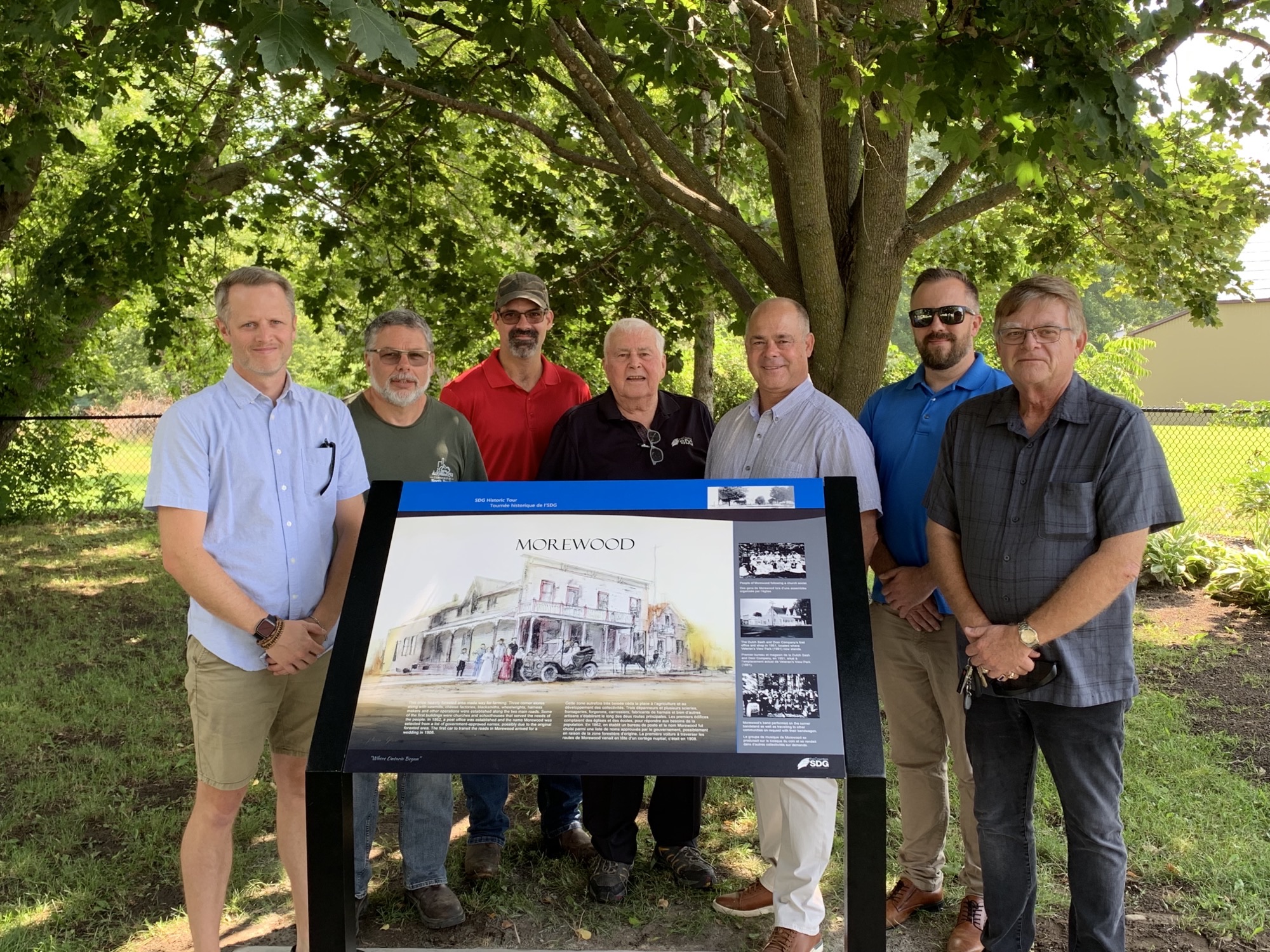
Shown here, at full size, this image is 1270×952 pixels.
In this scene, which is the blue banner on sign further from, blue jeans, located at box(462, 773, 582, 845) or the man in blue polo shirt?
blue jeans, located at box(462, 773, 582, 845)

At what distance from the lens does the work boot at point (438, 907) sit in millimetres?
4059

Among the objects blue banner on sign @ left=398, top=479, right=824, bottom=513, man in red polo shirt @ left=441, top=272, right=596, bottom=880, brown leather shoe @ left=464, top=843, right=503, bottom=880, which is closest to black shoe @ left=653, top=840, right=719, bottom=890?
man in red polo shirt @ left=441, top=272, right=596, bottom=880

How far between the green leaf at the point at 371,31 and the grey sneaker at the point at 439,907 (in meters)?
3.22

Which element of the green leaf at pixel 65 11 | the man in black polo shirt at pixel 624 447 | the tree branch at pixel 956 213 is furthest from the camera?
the tree branch at pixel 956 213

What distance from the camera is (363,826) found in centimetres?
398

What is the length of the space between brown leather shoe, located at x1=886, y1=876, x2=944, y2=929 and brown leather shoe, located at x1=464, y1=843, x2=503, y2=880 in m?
1.73

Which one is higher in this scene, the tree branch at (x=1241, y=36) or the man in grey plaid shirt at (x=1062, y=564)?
the tree branch at (x=1241, y=36)

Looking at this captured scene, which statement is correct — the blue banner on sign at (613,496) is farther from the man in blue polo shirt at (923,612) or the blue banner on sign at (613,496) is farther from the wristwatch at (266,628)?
the man in blue polo shirt at (923,612)

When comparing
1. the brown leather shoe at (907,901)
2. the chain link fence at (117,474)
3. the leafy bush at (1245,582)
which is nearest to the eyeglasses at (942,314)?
the brown leather shoe at (907,901)

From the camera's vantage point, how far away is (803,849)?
353cm

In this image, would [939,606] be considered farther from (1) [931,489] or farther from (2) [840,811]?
(2) [840,811]

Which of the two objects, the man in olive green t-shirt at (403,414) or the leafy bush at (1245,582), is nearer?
the man in olive green t-shirt at (403,414)

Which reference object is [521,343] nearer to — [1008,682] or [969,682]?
[969,682]

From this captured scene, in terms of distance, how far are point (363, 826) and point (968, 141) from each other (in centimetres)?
377
